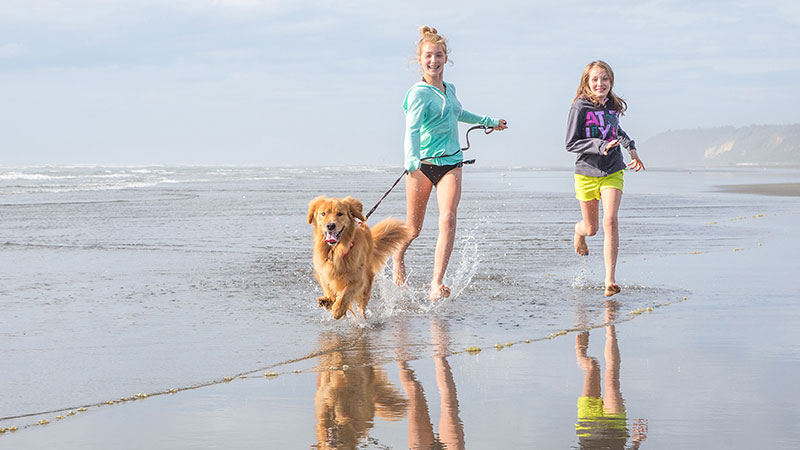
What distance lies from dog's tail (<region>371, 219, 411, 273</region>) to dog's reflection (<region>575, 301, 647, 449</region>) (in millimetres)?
2092

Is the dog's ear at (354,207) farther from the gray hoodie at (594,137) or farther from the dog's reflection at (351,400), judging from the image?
the gray hoodie at (594,137)

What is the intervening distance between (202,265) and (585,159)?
3974 millimetres

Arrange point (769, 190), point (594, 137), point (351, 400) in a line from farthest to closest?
point (769, 190)
point (594, 137)
point (351, 400)

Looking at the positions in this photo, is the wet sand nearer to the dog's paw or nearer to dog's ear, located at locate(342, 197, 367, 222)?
dog's ear, located at locate(342, 197, 367, 222)

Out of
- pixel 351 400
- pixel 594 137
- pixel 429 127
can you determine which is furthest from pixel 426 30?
pixel 351 400

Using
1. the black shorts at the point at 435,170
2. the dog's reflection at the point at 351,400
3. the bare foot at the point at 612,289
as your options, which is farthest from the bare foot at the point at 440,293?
the dog's reflection at the point at 351,400

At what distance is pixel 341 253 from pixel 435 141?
4.31 feet

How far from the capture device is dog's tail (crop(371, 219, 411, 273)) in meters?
6.42

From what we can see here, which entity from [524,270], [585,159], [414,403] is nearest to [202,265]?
[524,270]

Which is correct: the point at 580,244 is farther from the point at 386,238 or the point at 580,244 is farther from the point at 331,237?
the point at 331,237

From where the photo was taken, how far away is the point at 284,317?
5844 mm

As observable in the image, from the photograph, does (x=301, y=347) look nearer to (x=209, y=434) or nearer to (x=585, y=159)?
(x=209, y=434)

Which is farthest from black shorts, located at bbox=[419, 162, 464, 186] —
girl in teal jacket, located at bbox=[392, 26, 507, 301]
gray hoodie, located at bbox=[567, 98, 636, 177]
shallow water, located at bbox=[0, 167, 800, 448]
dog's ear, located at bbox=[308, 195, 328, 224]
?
dog's ear, located at bbox=[308, 195, 328, 224]

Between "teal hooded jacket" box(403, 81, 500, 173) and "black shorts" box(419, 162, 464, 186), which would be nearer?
"teal hooded jacket" box(403, 81, 500, 173)
